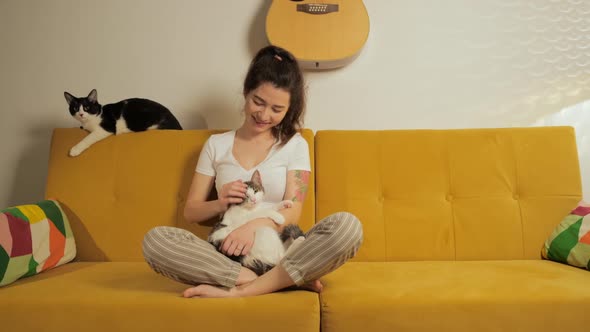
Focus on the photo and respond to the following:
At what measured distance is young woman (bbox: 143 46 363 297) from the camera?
112cm

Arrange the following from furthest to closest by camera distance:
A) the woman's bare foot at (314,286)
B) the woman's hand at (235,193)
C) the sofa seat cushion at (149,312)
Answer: the woman's hand at (235,193) → the woman's bare foot at (314,286) → the sofa seat cushion at (149,312)

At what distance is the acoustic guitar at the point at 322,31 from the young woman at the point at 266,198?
34 cm

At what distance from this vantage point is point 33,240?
4.52 ft

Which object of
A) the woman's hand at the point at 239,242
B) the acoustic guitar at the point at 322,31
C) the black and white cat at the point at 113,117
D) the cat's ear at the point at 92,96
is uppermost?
the acoustic guitar at the point at 322,31

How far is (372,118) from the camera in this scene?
77.9 inches

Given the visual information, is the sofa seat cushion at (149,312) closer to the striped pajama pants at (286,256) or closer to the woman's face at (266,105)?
the striped pajama pants at (286,256)

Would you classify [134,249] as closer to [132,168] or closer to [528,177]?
[132,168]

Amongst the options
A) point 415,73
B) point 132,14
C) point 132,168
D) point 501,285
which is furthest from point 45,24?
point 501,285

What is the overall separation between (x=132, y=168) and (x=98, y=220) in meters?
0.23

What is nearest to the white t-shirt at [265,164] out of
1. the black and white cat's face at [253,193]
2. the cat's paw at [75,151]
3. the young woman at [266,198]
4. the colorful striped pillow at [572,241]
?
the young woman at [266,198]

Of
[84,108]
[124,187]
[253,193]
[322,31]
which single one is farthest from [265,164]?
[84,108]

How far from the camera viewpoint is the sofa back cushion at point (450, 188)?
1571 mm

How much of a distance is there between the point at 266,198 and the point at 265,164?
115 mm

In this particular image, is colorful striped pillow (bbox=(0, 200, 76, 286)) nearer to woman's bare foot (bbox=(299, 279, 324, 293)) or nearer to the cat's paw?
the cat's paw
